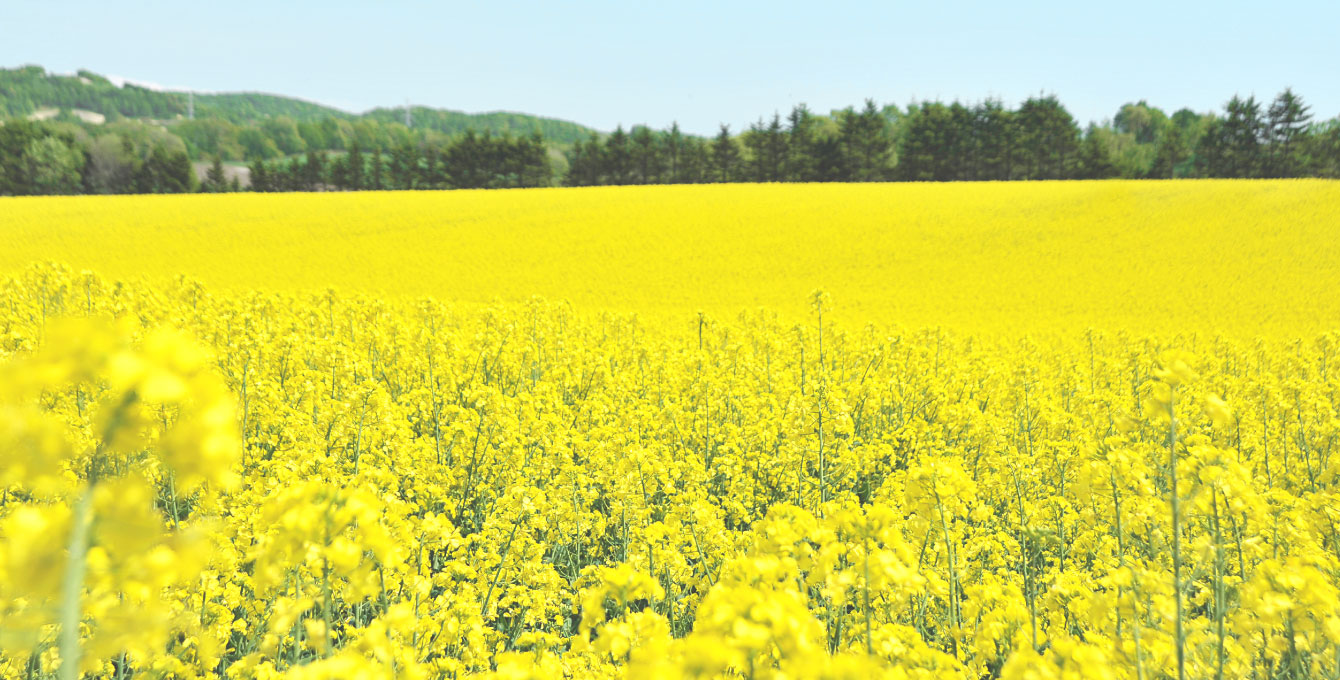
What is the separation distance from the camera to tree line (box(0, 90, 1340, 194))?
4563 centimetres

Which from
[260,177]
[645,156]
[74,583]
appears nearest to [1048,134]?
[645,156]

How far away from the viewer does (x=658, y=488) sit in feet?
15.5

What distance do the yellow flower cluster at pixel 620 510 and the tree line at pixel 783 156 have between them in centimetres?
4611

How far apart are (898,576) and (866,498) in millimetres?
4084

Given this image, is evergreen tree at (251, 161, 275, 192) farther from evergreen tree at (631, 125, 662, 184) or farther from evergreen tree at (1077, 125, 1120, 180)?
evergreen tree at (1077, 125, 1120, 180)

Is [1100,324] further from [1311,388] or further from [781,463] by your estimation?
[781,463]

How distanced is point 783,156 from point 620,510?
54.0m

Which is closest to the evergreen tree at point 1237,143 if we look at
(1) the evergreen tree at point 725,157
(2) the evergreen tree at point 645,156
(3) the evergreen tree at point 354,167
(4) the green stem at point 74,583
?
(1) the evergreen tree at point 725,157

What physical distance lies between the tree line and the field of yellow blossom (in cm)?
3609

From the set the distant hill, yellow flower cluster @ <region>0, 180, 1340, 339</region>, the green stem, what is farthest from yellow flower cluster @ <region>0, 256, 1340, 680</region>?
the distant hill

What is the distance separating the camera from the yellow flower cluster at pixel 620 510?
35.8 inches

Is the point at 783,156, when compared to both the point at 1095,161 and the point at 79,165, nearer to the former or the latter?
the point at 1095,161

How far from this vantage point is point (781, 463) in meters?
5.19

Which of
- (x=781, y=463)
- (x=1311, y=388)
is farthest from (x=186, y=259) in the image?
(x=1311, y=388)
